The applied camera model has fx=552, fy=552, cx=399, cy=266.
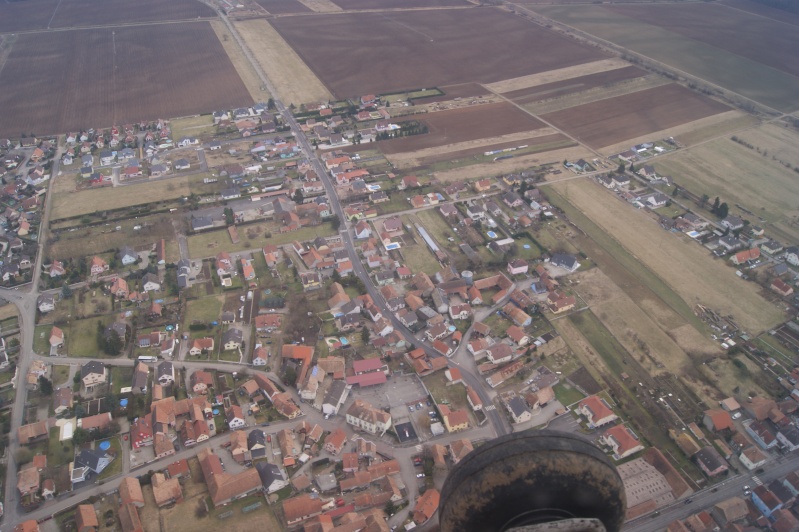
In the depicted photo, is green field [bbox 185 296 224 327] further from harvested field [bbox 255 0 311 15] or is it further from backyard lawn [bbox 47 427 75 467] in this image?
harvested field [bbox 255 0 311 15]

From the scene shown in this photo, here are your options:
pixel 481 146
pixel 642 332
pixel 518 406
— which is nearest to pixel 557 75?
pixel 481 146

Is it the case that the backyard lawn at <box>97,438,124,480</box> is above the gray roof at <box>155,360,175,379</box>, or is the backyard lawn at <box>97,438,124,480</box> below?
below

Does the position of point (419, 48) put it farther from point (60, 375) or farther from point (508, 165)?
point (60, 375)

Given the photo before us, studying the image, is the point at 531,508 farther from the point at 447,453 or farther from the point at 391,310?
the point at 391,310

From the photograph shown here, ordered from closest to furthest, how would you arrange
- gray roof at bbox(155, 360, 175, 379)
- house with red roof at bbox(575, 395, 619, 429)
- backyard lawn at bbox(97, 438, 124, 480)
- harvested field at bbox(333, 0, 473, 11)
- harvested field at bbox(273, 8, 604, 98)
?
backyard lawn at bbox(97, 438, 124, 480), house with red roof at bbox(575, 395, 619, 429), gray roof at bbox(155, 360, 175, 379), harvested field at bbox(273, 8, 604, 98), harvested field at bbox(333, 0, 473, 11)

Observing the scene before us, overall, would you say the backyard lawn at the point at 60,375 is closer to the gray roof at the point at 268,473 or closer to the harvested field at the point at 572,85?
the gray roof at the point at 268,473

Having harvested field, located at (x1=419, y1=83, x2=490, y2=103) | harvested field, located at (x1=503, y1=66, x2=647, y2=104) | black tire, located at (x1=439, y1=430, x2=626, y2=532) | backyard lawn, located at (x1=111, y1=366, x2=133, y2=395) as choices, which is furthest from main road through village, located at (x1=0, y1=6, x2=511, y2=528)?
harvested field, located at (x1=503, y1=66, x2=647, y2=104)

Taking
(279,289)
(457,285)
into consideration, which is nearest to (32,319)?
(279,289)
